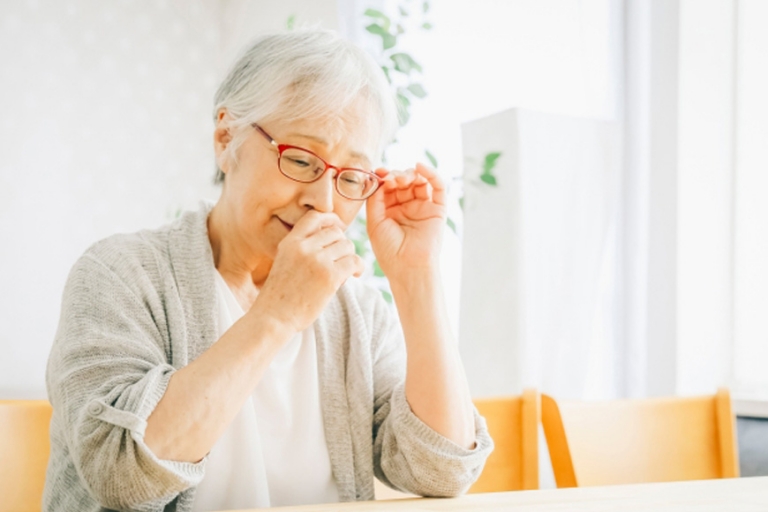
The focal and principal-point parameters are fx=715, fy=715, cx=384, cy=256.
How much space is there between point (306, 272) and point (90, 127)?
185 cm

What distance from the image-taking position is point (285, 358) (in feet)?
4.18

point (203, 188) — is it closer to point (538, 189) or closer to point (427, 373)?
point (538, 189)

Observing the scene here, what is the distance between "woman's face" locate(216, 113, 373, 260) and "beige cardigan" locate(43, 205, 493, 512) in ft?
0.34

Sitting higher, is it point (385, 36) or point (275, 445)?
point (385, 36)

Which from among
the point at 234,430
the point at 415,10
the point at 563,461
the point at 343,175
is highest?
the point at 415,10

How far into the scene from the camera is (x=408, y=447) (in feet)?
3.73

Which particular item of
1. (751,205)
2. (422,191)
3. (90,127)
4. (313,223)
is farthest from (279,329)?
(90,127)

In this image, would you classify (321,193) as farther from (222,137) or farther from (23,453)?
(23,453)

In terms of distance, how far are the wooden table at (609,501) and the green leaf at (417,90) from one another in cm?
168

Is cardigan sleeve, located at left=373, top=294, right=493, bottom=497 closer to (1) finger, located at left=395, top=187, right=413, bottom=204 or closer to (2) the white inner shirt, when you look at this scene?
(2) the white inner shirt

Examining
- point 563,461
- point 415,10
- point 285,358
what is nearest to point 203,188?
point 415,10

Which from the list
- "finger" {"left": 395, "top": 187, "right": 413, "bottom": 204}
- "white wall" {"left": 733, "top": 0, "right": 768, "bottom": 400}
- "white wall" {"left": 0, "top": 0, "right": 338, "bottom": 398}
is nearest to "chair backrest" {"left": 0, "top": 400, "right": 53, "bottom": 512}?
"finger" {"left": 395, "top": 187, "right": 413, "bottom": 204}

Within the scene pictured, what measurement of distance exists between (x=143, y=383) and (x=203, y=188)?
2.15 meters

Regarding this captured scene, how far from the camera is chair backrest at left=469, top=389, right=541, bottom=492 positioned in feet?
4.71
